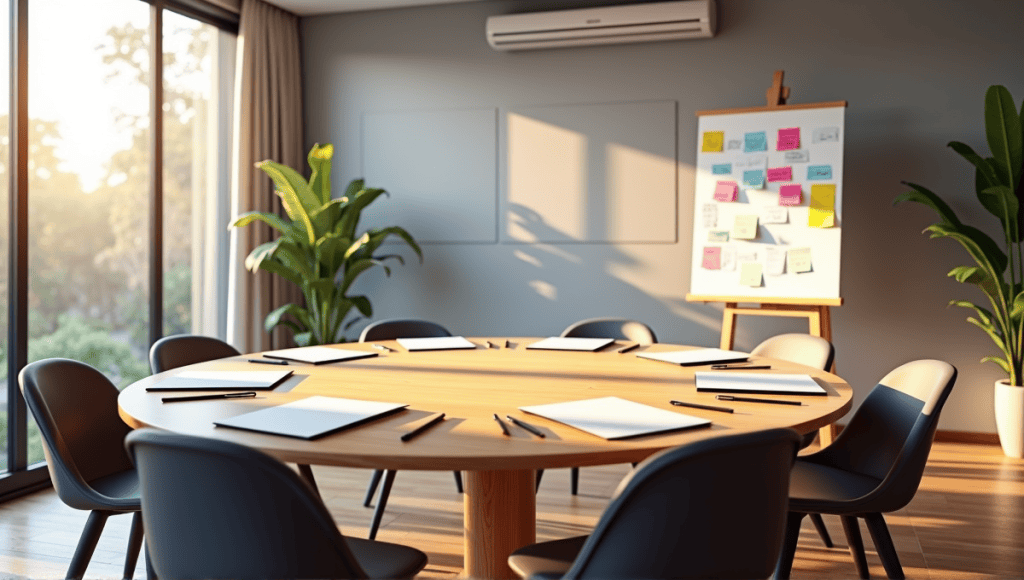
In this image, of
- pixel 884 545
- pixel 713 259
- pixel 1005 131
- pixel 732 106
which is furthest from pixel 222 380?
pixel 1005 131

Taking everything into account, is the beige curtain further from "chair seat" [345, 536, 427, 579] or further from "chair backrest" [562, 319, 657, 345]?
"chair seat" [345, 536, 427, 579]

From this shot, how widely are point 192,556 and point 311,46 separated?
16.1 feet

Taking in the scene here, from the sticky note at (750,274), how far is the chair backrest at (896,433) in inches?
82.3

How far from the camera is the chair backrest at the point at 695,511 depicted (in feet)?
4.41

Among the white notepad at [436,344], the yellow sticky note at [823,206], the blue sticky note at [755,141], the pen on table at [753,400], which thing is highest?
the blue sticky note at [755,141]

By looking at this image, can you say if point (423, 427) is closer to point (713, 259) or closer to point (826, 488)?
point (826, 488)

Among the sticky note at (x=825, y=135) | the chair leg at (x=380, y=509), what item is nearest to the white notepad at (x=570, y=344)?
the chair leg at (x=380, y=509)

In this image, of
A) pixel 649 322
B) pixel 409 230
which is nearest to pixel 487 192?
pixel 409 230

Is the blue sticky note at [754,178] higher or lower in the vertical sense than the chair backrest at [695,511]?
higher

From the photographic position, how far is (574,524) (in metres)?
3.34

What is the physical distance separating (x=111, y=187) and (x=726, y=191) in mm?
3333

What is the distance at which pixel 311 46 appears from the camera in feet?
18.8

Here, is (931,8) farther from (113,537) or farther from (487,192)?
(113,537)

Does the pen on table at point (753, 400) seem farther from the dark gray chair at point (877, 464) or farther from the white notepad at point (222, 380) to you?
the white notepad at point (222, 380)
